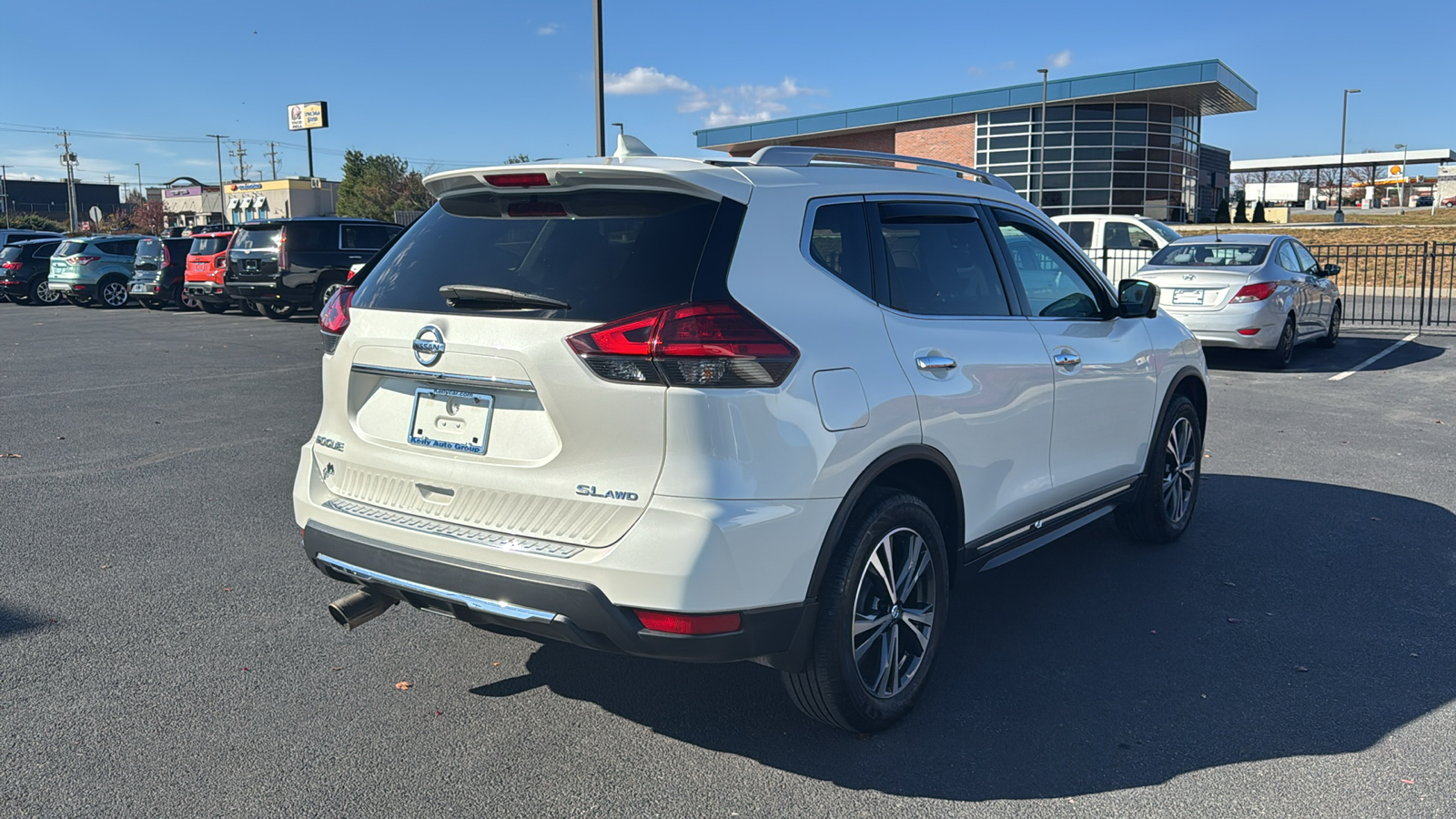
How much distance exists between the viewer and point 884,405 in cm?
337

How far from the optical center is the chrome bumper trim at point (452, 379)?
3.16 m

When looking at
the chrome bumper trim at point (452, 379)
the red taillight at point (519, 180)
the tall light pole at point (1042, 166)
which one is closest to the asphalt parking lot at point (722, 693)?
the chrome bumper trim at point (452, 379)

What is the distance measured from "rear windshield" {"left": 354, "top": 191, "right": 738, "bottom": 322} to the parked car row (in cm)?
1194

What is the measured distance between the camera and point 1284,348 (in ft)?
42.0

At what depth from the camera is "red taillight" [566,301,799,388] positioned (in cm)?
296

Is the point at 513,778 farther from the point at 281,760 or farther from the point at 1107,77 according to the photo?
the point at 1107,77

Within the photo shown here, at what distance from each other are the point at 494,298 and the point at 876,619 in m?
1.54

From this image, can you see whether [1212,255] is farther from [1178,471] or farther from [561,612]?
[561,612]

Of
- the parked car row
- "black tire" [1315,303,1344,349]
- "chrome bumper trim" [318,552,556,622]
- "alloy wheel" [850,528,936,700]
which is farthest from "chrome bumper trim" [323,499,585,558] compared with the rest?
"black tire" [1315,303,1344,349]

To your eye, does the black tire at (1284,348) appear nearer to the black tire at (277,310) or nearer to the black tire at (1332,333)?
the black tire at (1332,333)

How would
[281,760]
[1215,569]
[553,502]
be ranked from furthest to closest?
1. [1215,569]
2. [281,760]
3. [553,502]

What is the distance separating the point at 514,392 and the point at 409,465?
19.0 inches

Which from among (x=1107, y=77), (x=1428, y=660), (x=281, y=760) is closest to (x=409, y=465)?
(x=281, y=760)

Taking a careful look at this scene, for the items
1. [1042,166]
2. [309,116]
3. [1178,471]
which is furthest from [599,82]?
[309,116]
